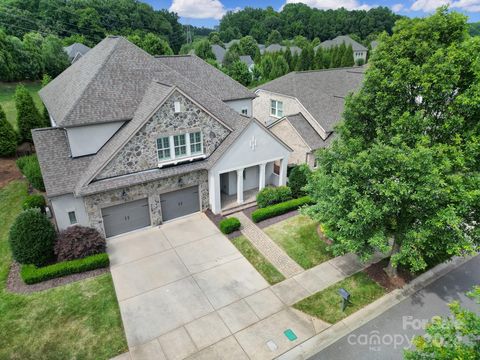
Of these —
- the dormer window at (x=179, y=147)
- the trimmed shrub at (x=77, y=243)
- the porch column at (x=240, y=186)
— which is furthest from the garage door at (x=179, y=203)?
the trimmed shrub at (x=77, y=243)

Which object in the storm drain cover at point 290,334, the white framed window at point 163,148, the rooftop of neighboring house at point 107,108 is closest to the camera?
the storm drain cover at point 290,334

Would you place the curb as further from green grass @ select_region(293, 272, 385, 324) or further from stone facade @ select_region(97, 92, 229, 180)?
stone facade @ select_region(97, 92, 229, 180)

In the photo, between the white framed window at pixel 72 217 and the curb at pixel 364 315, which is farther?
the white framed window at pixel 72 217

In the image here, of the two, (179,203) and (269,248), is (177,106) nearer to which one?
(179,203)

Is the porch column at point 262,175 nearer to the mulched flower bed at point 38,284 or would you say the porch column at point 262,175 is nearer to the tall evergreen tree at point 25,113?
the mulched flower bed at point 38,284

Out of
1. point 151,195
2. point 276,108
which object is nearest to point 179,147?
point 151,195

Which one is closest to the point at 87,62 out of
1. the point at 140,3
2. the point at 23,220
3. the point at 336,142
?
the point at 23,220

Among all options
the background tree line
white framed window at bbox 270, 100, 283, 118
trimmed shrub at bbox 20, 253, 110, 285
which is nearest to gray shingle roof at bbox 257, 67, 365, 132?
white framed window at bbox 270, 100, 283, 118
